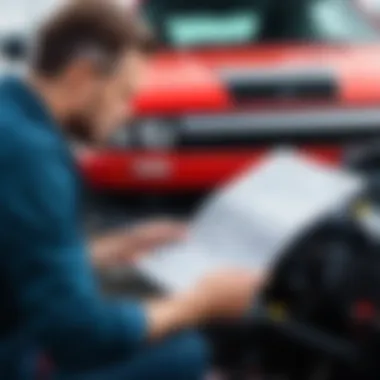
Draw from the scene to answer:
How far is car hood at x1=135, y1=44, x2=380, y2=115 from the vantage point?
7199 millimetres

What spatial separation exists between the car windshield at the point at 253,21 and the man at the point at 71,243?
4794 mm

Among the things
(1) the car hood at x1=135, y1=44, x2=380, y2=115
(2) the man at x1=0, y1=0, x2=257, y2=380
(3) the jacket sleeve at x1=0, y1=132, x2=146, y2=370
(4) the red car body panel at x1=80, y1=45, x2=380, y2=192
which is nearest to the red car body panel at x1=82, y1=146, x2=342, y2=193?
(4) the red car body panel at x1=80, y1=45, x2=380, y2=192

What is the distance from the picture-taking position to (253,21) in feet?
27.2

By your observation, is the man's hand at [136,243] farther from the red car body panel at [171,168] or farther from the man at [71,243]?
the red car body panel at [171,168]

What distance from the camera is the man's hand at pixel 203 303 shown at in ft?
10.2

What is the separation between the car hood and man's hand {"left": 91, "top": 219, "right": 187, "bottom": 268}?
11.0ft

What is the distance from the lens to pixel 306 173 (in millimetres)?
3516

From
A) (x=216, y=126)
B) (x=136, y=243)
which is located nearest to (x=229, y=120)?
(x=216, y=126)

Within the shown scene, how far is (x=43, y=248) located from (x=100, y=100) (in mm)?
325

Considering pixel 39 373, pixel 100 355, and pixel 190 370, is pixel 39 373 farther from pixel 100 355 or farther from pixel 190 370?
pixel 190 370

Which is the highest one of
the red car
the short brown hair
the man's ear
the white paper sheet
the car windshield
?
the car windshield

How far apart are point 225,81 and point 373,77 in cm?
65

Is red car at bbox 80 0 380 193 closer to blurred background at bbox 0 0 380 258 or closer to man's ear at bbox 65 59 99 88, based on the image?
blurred background at bbox 0 0 380 258

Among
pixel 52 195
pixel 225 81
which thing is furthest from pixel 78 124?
pixel 225 81
